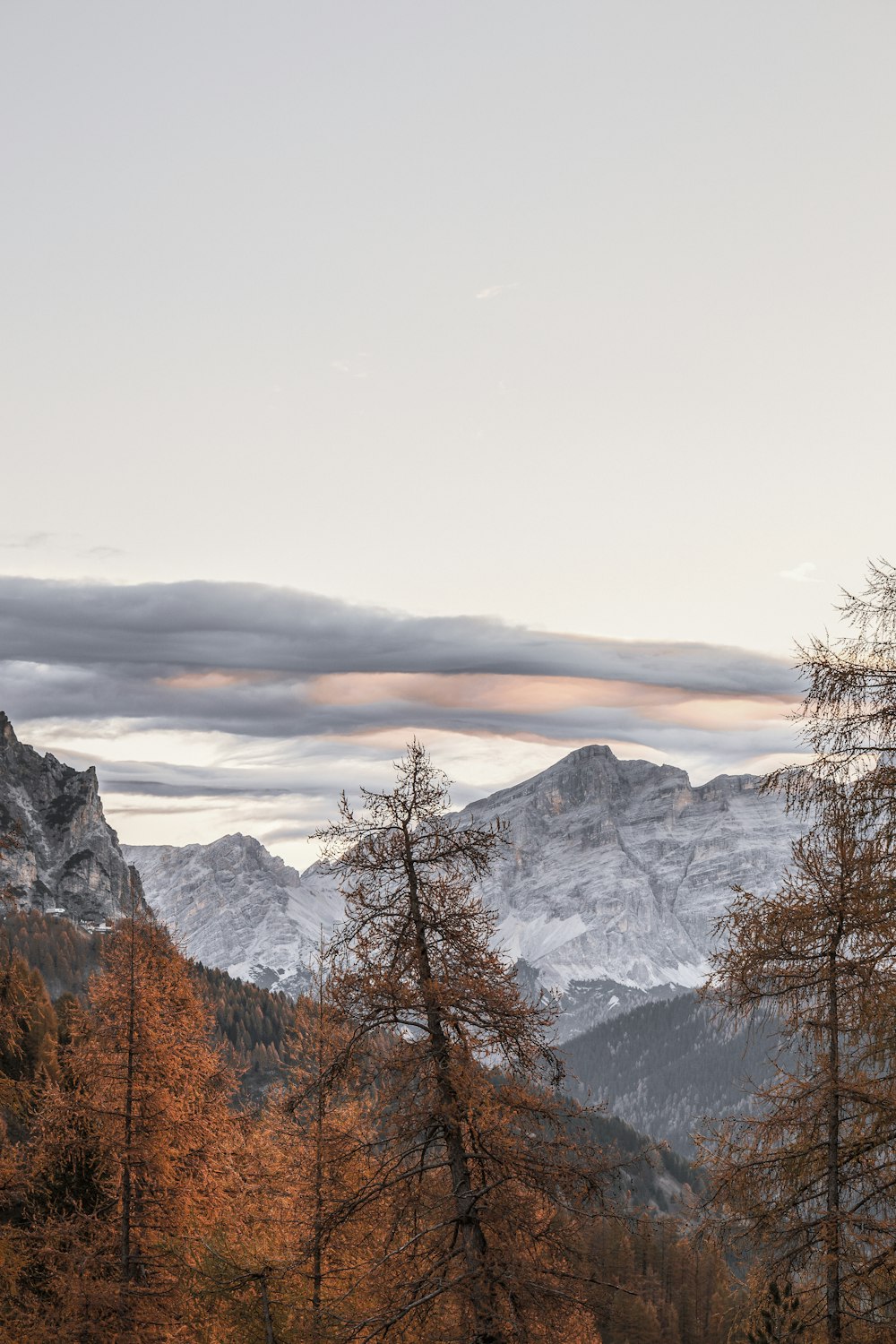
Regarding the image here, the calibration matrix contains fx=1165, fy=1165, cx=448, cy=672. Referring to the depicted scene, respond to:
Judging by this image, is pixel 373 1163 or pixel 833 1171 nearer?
pixel 833 1171

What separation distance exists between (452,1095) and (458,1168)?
93 centimetres

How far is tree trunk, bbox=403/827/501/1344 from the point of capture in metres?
14.0

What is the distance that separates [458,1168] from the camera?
14.9m

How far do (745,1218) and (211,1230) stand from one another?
1212cm

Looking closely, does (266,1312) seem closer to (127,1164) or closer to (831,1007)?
(127,1164)

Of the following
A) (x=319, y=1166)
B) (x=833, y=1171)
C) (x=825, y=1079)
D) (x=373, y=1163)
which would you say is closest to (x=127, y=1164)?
(x=319, y=1166)

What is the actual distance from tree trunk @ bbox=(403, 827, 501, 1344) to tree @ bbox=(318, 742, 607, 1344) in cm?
2

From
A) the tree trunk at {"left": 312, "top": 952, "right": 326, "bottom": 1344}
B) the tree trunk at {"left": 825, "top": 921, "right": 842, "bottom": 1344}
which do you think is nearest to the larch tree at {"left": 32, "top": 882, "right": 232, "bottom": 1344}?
the tree trunk at {"left": 312, "top": 952, "right": 326, "bottom": 1344}

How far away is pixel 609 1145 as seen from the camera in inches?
600

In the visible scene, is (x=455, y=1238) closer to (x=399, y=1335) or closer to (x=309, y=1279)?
(x=399, y=1335)

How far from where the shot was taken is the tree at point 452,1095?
47.1 ft

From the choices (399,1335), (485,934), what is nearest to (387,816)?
(485,934)

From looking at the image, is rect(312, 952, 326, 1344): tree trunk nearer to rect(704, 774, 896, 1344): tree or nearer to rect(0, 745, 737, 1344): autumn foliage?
rect(0, 745, 737, 1344): autumn foliage

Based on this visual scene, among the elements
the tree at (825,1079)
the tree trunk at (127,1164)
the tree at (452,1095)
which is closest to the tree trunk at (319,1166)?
the tree at (452,1095)
